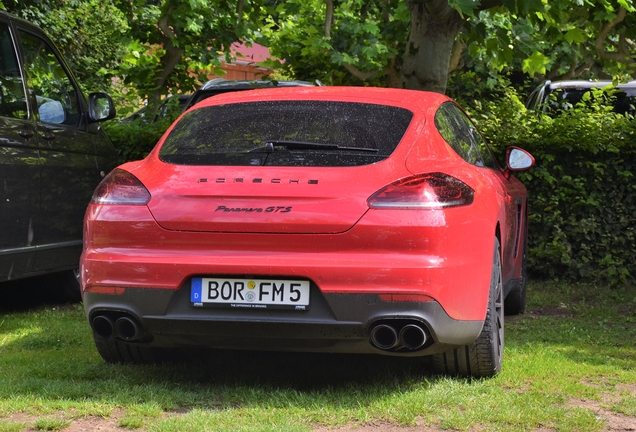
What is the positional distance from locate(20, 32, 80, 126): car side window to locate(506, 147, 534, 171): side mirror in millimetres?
3249

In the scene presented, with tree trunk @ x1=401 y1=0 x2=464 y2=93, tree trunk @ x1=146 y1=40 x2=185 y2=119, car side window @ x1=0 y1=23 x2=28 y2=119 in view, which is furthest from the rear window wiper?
tree trunk @ x1=146 y1=40 x2=185 y2=119

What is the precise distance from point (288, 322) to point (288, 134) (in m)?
0.99

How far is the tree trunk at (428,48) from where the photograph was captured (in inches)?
373

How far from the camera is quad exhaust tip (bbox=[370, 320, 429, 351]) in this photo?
15.1 ft

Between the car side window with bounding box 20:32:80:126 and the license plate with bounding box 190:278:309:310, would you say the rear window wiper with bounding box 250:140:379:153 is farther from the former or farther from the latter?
the car side window with bounding box 20:32:80:126

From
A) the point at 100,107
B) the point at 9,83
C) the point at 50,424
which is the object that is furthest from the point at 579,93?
the point at 50,424

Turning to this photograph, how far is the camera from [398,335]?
15.2 ft

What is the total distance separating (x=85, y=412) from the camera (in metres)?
4.56

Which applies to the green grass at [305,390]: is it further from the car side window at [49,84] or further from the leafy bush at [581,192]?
the leafy bush at [581,192]

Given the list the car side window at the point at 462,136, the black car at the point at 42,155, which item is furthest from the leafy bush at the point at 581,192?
the black car at the point at 42,155

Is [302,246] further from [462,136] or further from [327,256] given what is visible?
[462,136]

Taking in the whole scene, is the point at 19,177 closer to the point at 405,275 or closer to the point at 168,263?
the point at 168,263

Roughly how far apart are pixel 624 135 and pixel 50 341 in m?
5.19

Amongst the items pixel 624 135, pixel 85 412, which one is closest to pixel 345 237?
Answer: pixel 85 412
